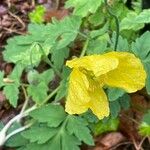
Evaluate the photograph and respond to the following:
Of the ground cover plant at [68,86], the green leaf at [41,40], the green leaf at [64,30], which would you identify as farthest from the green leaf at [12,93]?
the green leaf at [64,30]

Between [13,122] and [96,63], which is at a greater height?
[96,63]

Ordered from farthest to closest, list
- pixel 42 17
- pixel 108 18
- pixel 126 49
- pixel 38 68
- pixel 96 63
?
1. pixel 42 17
2. pixel 38 68
3. pixel 108 18
4. pixel 126 49
5. pixel 96 63

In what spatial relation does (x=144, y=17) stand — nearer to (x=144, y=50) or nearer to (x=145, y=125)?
(x=144, y=50)

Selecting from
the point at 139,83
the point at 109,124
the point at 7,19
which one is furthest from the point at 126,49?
the point at 7,19

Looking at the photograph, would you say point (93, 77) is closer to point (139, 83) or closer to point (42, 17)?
point (139, 83)

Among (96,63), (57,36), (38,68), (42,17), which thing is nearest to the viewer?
(96,63)

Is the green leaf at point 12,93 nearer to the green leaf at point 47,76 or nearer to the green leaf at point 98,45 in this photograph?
the green leaf at point 47,76

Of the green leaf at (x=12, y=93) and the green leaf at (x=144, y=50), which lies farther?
the green leaf at (x=12, y=93)

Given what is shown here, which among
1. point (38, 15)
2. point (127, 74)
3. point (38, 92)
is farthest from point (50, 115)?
point (38, 15)
